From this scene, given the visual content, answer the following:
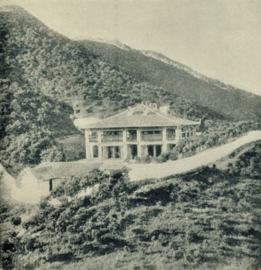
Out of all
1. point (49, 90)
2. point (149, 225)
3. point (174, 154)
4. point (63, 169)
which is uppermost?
point (49, 90)

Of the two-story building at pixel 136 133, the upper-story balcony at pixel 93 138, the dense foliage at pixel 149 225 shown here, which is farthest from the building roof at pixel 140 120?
the dense foliage at pixel 149 225

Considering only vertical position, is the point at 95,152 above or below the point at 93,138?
below

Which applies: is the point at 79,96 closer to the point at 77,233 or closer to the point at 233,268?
the point at 77,233

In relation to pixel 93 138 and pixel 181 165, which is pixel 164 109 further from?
pixel 93 138

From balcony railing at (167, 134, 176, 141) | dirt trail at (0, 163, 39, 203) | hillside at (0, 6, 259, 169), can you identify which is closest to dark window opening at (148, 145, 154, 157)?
balcony railing at (167, 134, 176, 141)

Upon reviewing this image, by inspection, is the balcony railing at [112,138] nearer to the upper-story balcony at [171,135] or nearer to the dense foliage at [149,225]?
the dense foliage at [149,225]

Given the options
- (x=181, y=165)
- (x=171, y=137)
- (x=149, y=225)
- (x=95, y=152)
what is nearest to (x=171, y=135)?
(x=171, y=137)

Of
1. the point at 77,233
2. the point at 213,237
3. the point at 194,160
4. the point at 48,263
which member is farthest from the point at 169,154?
the point at 48,263
